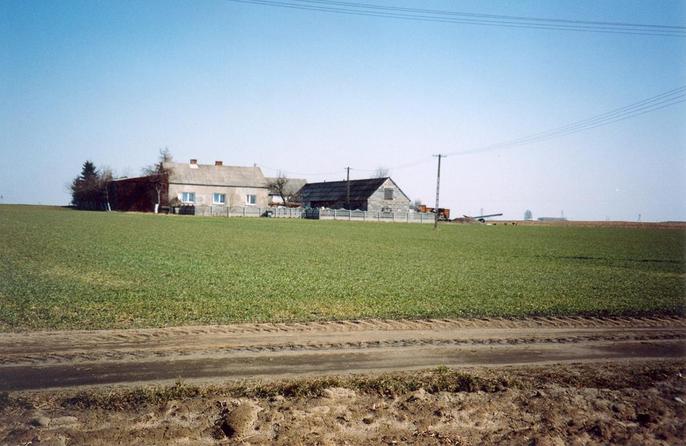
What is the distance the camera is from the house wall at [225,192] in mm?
65375

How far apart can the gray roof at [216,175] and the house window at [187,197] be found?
177cm

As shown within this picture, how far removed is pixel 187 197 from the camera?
217 feet

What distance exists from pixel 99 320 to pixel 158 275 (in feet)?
16.2

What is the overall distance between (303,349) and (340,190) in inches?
2951

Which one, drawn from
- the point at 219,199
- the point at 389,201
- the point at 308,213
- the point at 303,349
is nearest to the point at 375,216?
the point at 389,201

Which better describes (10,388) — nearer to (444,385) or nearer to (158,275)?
(444,385)

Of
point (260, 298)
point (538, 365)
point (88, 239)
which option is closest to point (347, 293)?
point (260, 298)

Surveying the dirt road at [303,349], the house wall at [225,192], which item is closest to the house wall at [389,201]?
the house wall at [225,192]

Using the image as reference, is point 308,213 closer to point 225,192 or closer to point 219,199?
point 225,192

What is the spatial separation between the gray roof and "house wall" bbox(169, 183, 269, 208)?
644 mm

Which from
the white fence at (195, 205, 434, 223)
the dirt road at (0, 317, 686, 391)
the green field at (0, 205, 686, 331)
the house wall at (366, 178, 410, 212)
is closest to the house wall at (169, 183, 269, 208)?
the white fence at (195, 205, 434, 223)

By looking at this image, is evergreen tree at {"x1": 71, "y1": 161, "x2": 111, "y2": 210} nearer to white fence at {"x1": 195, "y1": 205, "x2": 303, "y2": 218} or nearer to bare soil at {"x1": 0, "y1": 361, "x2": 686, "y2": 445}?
white fence at {"x1": 195, "y1": 205, "x2": 303, "y2": 218}

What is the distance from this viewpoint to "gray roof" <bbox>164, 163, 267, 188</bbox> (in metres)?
66.1

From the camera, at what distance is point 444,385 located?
5.60 meters
